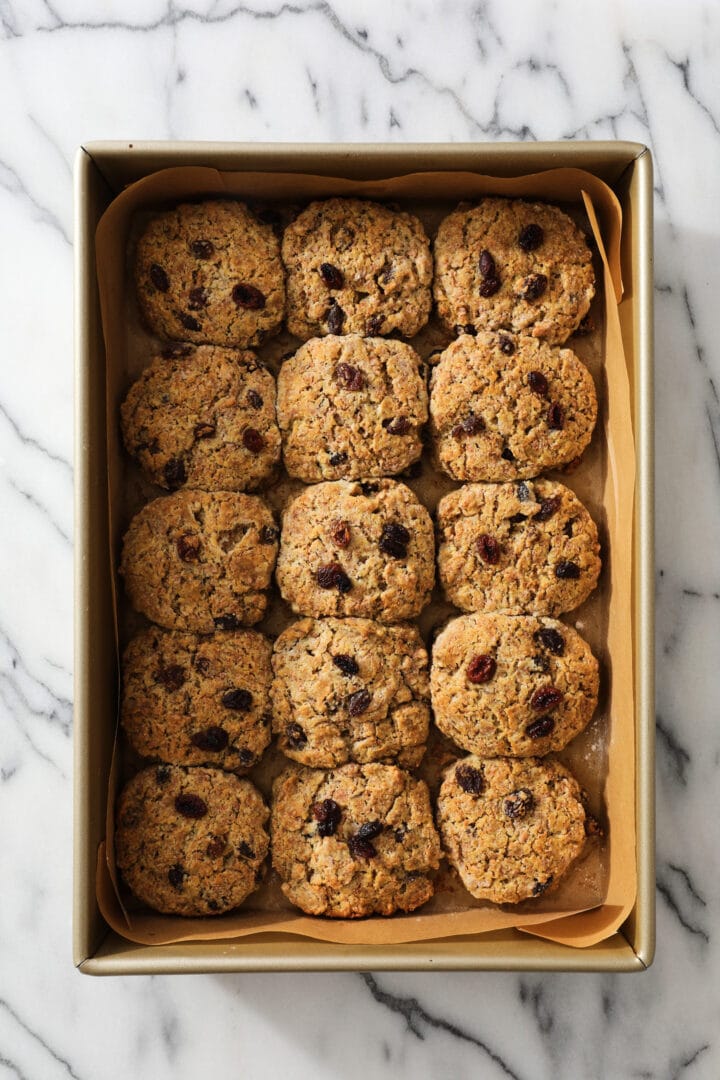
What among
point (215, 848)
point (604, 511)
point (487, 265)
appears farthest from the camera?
point (604, 511)

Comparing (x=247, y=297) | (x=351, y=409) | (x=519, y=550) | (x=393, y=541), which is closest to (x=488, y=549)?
(x=519, y=550)

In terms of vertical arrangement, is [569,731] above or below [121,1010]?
above

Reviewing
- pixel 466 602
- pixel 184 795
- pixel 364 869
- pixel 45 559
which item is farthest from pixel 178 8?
pixel 364 869

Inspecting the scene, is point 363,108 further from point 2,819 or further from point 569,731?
point 2,819

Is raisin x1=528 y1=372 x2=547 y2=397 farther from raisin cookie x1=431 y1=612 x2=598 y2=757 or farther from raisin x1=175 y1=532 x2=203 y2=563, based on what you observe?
raisin x1=175 y1=532 x2=203 y2=563

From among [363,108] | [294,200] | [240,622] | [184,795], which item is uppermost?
[363,108]

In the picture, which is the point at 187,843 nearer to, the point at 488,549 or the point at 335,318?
the point at 488,549
